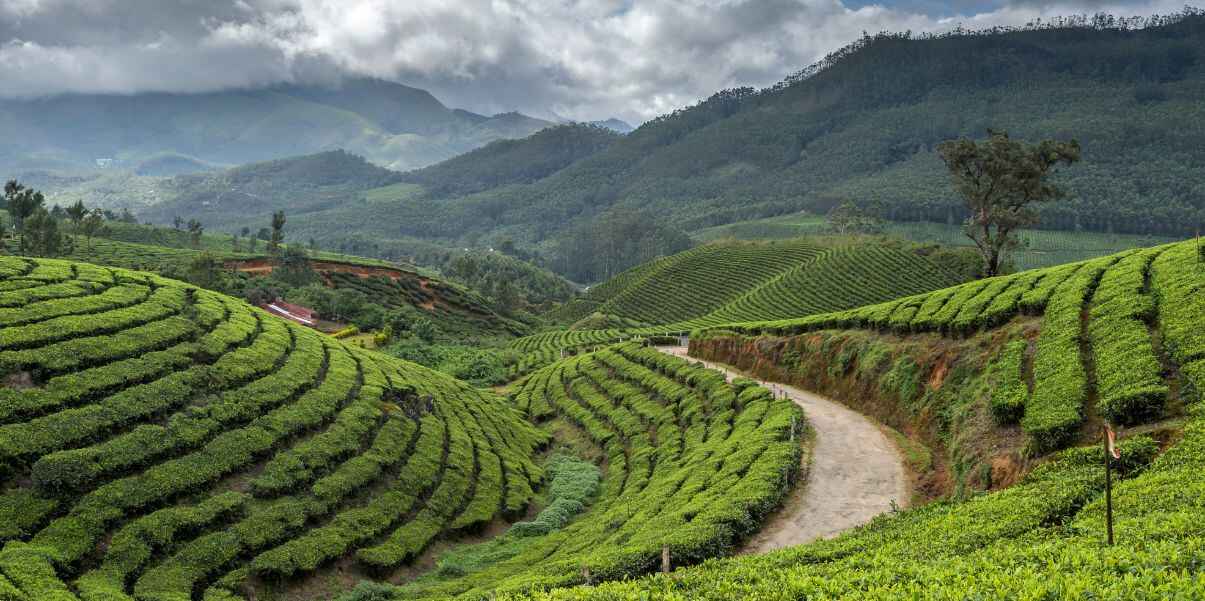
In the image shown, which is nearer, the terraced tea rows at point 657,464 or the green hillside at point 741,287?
the terraced tea rows at point 657,464

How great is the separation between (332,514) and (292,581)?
3.67m

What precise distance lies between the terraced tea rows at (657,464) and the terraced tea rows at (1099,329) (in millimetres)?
8808

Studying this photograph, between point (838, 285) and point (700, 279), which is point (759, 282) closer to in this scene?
point (700, 279)

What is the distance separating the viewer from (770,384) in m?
47.7

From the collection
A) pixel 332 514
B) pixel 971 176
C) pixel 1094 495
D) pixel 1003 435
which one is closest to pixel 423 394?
pixel 332 514

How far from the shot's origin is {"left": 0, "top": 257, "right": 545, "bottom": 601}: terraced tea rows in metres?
21.9

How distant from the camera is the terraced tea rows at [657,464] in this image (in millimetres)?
20047

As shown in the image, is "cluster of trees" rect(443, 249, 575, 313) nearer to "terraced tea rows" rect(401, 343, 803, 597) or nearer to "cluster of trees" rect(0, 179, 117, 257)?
"cluster of trees" rect(0, 179, 117, 257)

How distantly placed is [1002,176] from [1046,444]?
47.5m

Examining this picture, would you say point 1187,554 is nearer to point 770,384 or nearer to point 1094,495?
point 1094,495

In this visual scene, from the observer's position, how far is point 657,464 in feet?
117

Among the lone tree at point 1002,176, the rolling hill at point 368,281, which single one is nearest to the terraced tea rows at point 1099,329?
the lone tree at point 1002,176

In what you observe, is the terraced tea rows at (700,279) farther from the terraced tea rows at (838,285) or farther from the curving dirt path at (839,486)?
the curving dirt path at (839,486)

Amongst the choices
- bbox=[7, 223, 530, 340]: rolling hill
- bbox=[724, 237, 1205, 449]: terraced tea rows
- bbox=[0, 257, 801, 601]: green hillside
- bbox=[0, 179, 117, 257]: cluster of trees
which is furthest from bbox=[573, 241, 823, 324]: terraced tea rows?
bbox=[0, 179, 117, 257]: cluster of trees
